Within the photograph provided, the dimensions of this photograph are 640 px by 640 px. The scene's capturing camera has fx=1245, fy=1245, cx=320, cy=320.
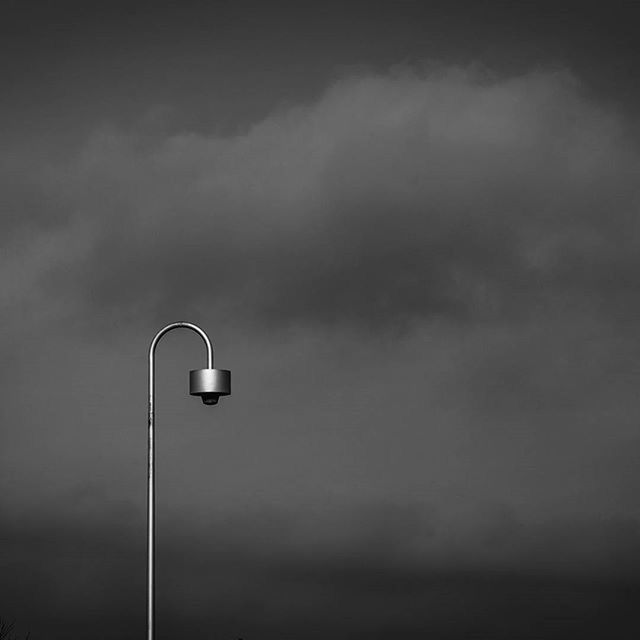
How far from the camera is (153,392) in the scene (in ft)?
36.4

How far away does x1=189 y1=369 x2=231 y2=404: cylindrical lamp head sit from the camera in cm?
1073

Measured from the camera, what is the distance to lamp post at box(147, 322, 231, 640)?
10.7 metres

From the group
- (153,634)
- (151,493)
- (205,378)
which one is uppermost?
(205,378)

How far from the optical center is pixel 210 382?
1074 centimetres

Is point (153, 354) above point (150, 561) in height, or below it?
Answer: above

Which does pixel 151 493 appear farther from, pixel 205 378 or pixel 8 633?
pixel 8 633

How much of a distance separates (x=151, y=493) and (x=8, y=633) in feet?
9.00

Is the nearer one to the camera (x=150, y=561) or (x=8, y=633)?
(x=150, y=561)

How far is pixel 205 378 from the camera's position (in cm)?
1073

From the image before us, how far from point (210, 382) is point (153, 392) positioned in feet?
2.14

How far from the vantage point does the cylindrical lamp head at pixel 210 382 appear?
35.2ft

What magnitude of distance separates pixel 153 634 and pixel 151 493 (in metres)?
1.25

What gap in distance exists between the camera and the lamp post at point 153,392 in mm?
10742

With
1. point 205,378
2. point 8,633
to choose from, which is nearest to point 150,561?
point 205,378
